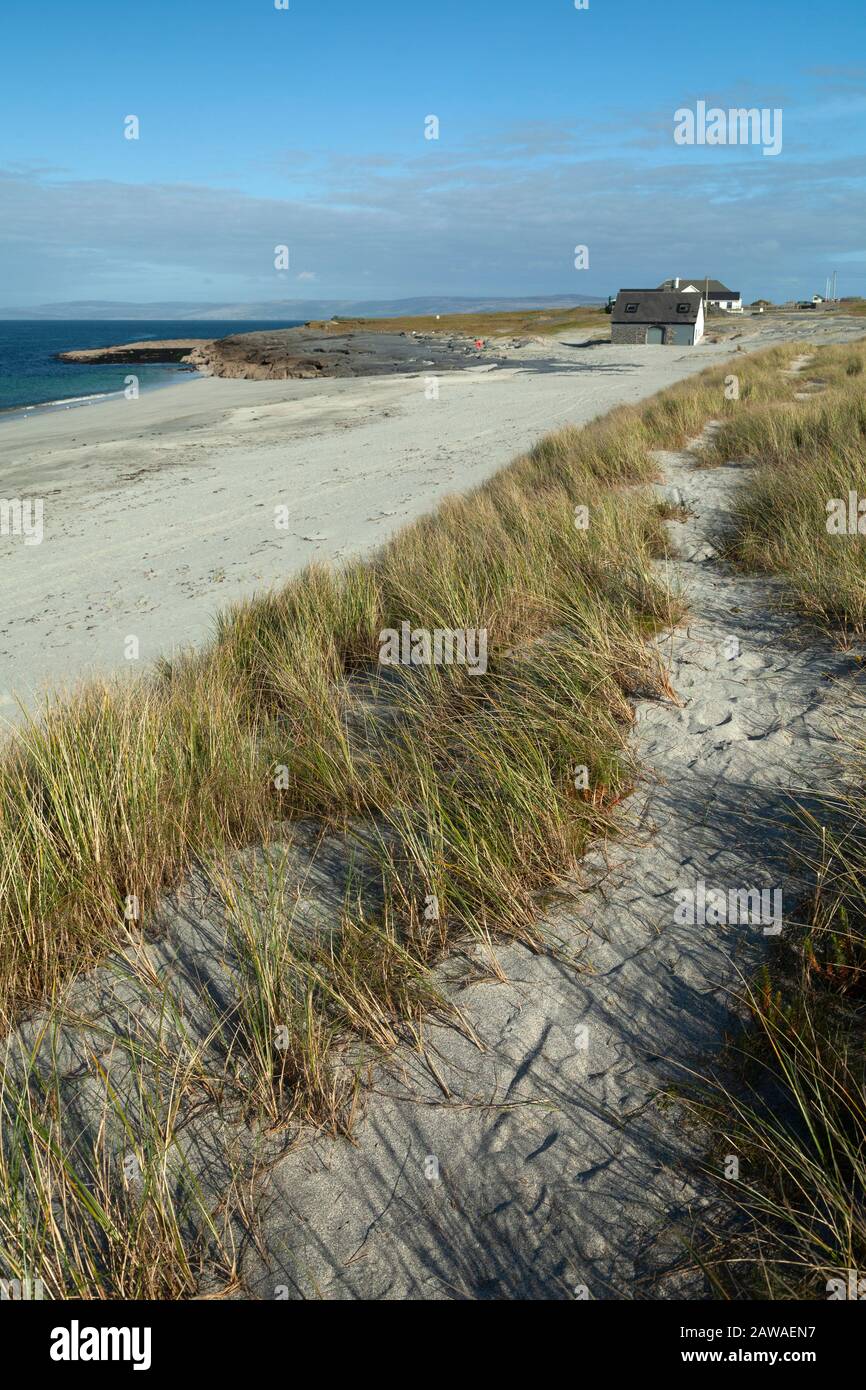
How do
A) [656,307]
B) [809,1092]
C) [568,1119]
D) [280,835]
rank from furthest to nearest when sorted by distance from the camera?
[656,307], [280,835], [568,1119], [809,1092]

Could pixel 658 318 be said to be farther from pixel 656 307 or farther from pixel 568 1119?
pixel 568 1119

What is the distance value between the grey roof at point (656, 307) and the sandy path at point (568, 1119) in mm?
59434

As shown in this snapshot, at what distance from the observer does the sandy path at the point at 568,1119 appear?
1.95m

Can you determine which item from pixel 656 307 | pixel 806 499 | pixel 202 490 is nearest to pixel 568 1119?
pixel 806 499

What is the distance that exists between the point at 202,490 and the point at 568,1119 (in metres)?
A: 11.4

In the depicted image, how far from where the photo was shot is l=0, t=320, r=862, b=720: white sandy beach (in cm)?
691

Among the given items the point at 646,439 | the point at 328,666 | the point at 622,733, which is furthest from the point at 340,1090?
the point at 646,439

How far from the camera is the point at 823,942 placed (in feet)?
8.55

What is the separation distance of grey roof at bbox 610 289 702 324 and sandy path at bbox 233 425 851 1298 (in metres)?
59.4

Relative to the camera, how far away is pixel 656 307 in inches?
2221

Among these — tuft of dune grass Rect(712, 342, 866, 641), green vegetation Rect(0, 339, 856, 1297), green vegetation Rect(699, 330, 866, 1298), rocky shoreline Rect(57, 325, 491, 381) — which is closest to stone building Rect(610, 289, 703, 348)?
rocky shoreline Rect(57, 325, 491, 381)

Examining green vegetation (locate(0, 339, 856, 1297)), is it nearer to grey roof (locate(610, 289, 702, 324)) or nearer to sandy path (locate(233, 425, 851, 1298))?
sandy path (locate(233, 425, 851, 1298))

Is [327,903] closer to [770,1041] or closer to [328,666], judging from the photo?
[770,1041]

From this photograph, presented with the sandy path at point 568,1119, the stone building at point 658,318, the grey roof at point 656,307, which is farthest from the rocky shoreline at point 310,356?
the sandy path at point 568,1119
